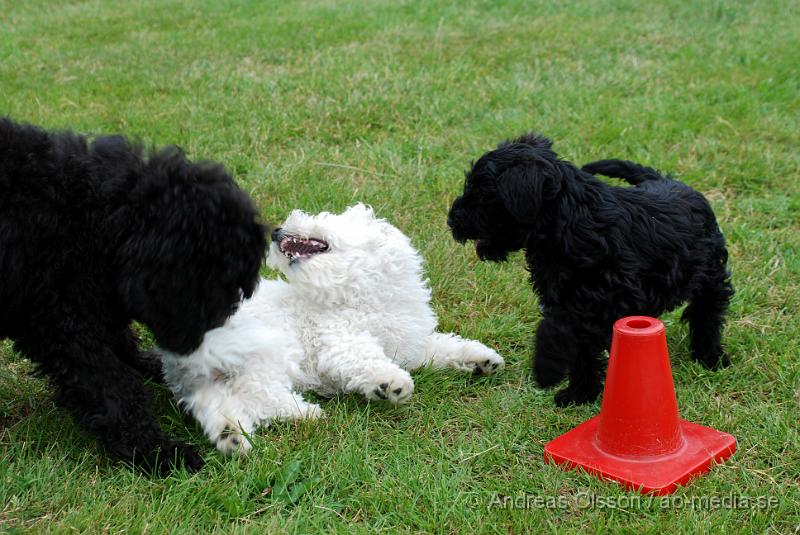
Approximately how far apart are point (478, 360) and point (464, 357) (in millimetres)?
63

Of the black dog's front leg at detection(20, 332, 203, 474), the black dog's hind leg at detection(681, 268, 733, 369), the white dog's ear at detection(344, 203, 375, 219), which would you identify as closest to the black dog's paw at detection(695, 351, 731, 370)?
the black dog's hind leg at detection(681, 268, 733, 369)

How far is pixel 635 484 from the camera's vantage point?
273 cm

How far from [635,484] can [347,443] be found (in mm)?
1033

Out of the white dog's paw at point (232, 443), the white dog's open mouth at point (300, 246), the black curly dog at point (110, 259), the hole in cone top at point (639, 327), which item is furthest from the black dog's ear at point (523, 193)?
the white dog's paw at point (232, 443)

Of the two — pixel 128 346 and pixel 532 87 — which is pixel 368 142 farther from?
pixel 128 346

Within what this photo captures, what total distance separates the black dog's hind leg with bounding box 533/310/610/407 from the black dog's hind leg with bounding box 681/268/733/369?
55 centimetres

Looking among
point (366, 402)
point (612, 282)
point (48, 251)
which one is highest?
point (48, 251)

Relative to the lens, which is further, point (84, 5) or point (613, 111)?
point (84, 5)

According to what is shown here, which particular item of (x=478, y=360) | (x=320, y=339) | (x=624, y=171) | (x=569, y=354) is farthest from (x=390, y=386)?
(x=624, y=171)

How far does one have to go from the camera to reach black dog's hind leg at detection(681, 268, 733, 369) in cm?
358

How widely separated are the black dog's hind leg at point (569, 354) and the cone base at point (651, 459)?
0.89 feet

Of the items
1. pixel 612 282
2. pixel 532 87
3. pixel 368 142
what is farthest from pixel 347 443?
pixel 532 87

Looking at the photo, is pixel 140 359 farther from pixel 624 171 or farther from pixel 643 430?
pixel 624 171

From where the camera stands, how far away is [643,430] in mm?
2811
